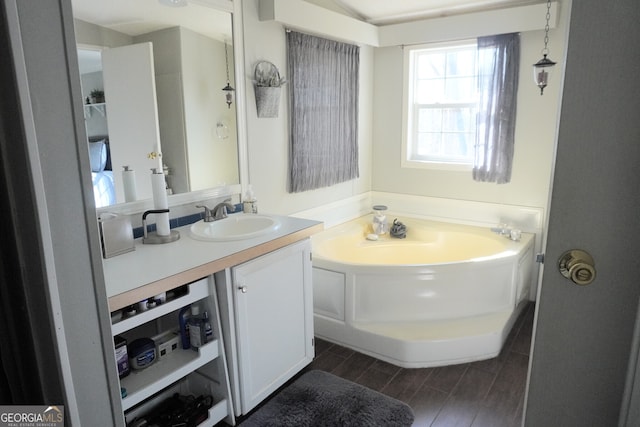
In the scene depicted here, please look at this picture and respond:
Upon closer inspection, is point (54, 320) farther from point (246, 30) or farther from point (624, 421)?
point (246, 30)

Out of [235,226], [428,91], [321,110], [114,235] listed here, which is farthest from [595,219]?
[428,91]

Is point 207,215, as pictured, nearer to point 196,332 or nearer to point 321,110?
point 196,332

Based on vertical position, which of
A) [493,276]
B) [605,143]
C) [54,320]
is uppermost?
[605,143]

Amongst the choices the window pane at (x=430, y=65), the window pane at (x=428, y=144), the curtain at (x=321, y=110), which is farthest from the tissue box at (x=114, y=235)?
the window pane at (x=430, y=65)

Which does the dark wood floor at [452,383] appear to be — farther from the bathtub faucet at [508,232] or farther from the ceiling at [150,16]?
the ceiling at [150,16]

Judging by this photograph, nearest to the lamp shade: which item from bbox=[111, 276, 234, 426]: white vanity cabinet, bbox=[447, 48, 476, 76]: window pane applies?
bbox=[447, 48, 476, 76]: window pane

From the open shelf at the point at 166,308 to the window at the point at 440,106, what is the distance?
8.81 ft

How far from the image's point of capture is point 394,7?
3.47 metres

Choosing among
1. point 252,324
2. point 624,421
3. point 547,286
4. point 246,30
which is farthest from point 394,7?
point 624,421

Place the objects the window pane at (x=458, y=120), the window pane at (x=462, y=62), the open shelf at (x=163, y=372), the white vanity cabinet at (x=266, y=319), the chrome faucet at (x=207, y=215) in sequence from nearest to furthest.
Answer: the open shelf at (x=163, y=372)
the white vanity cabinet at (x=266, y=319)
the chrome faucet at (x=207, y=215)
the window pane at (x=462, y=62)
the window pane at (x=458, y=120)

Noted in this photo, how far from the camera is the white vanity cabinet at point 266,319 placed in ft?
6.41

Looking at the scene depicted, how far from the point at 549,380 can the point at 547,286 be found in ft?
0.84

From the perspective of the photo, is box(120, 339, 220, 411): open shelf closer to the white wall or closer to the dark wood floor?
the dark wood floor

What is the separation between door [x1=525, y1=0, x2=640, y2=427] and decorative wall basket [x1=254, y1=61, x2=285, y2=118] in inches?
82.3
